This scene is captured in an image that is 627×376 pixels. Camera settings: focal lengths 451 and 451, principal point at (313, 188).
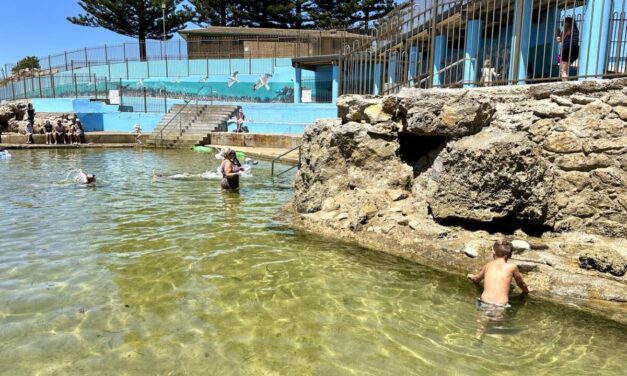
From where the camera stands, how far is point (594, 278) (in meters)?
4.82

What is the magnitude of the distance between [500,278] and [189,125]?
2433 centimetres

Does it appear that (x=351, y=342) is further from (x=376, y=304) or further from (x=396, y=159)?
(x=396, y=159)

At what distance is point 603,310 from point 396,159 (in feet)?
12.3

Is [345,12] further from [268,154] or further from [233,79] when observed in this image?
[268,154]

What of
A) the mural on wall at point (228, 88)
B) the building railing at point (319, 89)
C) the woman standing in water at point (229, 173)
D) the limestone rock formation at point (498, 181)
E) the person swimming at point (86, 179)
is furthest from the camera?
the mural on wall at point (228, 88)

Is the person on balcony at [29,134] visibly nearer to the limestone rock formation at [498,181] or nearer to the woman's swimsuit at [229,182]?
the woman's swimsuit at [229,182]

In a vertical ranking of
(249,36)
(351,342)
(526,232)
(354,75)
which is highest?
(249,36)

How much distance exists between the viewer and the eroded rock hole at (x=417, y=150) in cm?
719

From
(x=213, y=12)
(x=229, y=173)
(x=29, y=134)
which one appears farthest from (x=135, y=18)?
(x=229, y=173)

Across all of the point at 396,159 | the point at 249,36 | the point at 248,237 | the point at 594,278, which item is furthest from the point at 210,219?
the point at 249,36

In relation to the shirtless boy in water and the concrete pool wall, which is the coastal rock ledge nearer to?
the shirtless boy in water

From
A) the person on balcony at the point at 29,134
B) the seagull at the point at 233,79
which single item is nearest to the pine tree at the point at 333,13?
the seagull at the point at 233,79

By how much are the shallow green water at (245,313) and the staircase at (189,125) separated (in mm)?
17032

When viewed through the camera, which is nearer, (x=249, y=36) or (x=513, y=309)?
(x=513, y=309)
